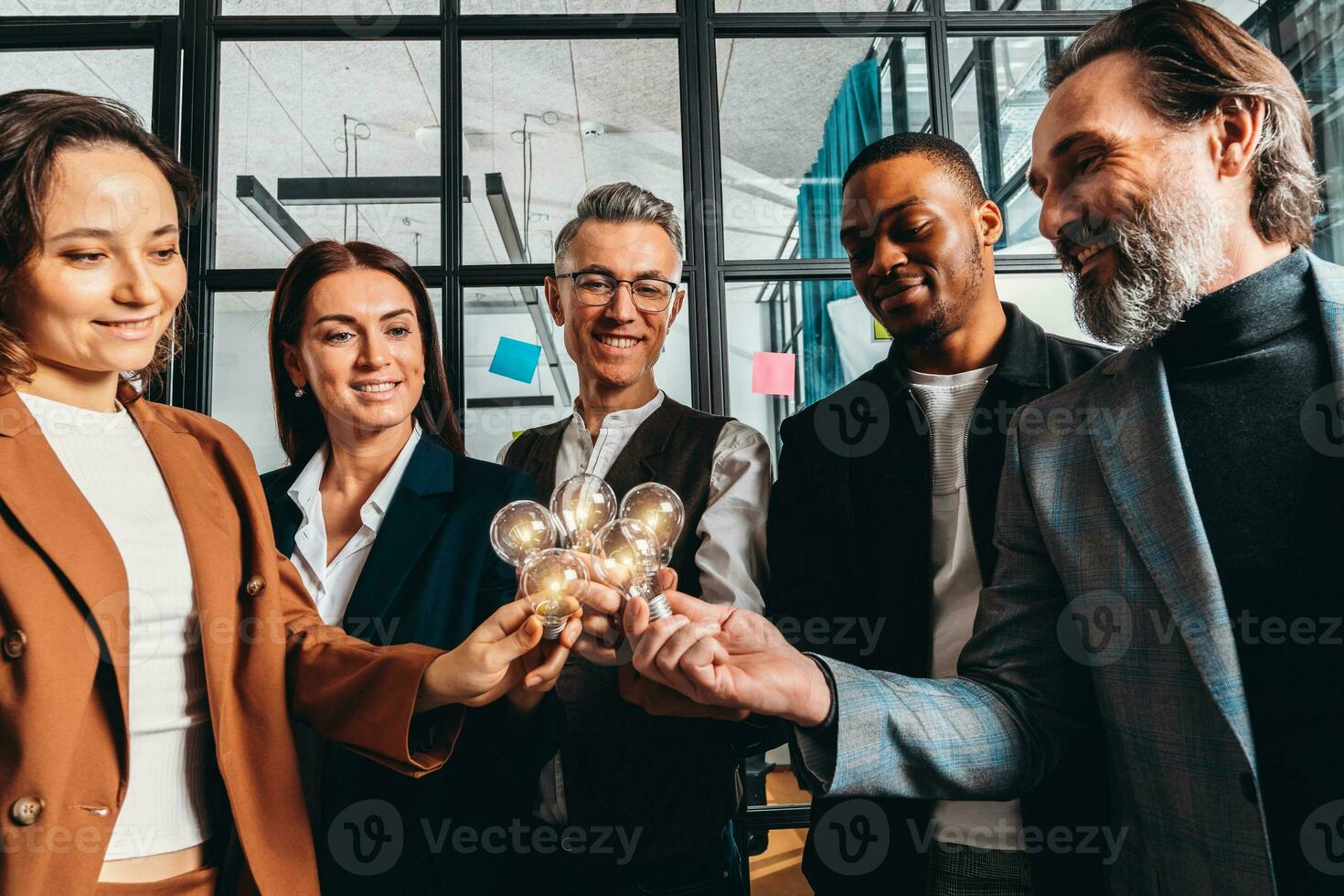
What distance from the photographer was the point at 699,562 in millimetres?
1621

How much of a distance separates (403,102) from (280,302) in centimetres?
89

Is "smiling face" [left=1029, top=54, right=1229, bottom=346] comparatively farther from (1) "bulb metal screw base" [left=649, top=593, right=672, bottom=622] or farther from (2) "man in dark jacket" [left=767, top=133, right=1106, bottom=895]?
(1) "bulb metal screw base" [left=649, top=593, right=672, bottom=622]

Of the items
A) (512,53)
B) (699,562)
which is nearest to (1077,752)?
(699,562)

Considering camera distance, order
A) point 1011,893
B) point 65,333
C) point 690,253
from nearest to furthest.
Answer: point 65,333 < point 1011,893 < point 690,253

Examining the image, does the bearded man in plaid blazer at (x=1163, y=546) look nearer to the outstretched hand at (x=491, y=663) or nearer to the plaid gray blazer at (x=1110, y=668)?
the plaid gray blazer at (x=1110, y=668)

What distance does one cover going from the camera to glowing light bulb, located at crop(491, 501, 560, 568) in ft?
4.02

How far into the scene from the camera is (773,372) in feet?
7.34

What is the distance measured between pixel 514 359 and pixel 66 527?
4.17ft

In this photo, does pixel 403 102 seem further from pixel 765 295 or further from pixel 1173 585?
pixel 1173 585

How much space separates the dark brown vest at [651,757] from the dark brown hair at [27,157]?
1.03 meters

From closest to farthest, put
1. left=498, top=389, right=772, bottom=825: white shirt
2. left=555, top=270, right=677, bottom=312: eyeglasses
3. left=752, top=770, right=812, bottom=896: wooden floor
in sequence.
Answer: left=498, top=389, right=772, bottom=825: white shirt < left=555, top=270, right=677, bottom=312: eyeglasses < left=752, top=770, right=812, bottom=896: wooden floor

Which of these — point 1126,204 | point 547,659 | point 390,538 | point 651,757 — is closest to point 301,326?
point 390,538

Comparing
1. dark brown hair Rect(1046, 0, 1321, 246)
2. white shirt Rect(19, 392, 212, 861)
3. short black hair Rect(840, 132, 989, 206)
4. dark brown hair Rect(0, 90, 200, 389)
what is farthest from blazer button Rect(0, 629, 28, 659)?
dark brown hair Rect(1046, 0, 1321, 246)

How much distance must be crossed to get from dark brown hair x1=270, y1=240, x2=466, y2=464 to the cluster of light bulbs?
0.59m
